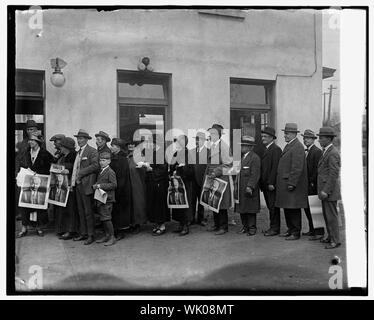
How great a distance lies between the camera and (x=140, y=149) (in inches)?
181

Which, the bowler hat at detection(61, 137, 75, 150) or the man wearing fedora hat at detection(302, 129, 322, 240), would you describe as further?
the man wearing fedora hat at detection(302, 129, 322, 240)

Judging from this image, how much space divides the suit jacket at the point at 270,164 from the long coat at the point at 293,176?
0.06 m

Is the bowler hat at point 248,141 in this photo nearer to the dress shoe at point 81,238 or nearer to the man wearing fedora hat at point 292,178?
the man wearing fedora hat at point 292,178

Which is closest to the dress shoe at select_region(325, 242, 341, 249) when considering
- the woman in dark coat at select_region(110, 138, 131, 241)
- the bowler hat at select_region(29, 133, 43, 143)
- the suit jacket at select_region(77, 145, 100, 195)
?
the woman in dark coat at select_region(110, 138, 131, 241)

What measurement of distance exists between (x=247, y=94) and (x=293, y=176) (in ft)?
3.35

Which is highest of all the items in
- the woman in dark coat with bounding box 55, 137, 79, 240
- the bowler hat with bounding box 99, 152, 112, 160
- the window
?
the window

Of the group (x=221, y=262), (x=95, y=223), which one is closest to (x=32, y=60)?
(x=95, y=223)

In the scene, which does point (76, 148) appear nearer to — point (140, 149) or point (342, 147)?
point (140, 149)

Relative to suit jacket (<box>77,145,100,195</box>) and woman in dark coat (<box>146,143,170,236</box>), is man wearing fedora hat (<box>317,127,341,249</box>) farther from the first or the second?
suit jacket (<box>77,145,100,195</box>)

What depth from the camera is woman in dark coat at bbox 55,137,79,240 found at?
4516 millimetres

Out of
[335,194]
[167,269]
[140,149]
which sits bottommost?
[167,269]

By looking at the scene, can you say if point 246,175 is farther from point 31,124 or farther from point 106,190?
point 31,124

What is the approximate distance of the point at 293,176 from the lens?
181 inches
